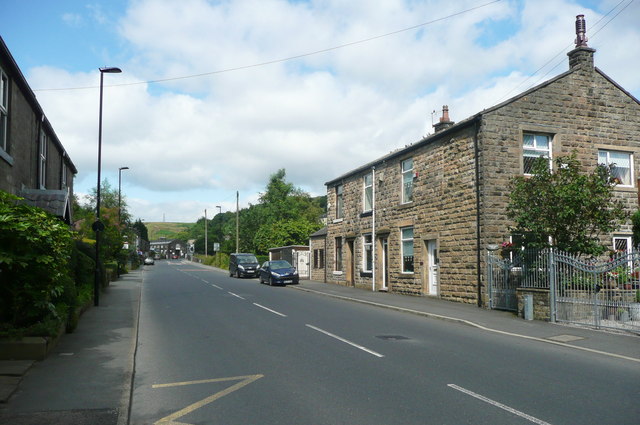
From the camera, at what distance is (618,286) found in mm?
12578

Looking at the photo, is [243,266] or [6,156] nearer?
[6,156]

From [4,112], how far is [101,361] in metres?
8.76

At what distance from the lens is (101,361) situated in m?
8.78

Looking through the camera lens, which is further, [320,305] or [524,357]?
[320,305]

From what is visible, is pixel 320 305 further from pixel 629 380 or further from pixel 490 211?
pixel 629 380

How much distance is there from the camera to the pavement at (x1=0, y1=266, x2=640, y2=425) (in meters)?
5.94

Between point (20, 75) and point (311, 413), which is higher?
point (20, 75)

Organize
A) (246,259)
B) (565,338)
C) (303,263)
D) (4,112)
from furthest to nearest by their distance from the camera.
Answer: (246,259)
(303,263)
(4,112)
(565,338)

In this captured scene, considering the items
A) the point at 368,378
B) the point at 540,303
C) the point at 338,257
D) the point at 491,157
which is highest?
the point at 491,157

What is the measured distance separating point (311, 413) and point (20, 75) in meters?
13.2

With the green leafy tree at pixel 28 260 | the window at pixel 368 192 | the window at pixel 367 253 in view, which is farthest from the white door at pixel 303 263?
the green leafy tree at pixel 28 260

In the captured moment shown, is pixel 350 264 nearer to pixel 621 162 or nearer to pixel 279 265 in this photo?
pixel 279 265

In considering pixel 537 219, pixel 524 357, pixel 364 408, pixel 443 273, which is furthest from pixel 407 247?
pixel 364 408

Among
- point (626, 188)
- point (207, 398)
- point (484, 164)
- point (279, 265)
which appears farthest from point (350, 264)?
point (207, 398)
